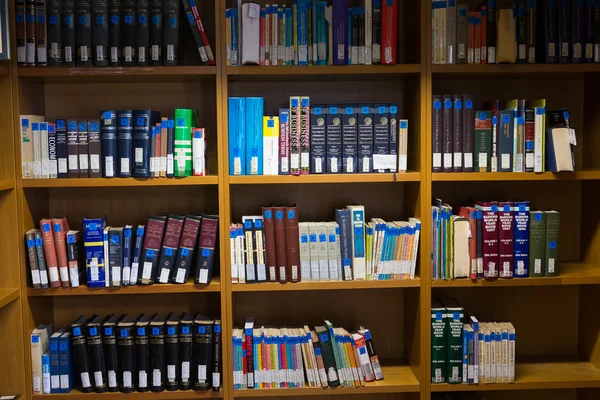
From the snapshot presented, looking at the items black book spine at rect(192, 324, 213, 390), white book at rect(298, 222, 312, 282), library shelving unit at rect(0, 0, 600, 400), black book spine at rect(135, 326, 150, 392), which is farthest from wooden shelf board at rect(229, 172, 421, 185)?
black book spine at rect(135, 326, 150, 392)

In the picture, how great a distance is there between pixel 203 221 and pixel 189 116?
454 millimetres

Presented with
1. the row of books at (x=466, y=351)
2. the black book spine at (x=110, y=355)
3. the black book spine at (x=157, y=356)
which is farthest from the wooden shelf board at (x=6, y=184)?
the row of books at (x=466, y=351)

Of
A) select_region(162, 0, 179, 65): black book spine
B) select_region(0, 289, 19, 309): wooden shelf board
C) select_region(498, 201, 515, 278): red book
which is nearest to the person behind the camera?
select_region(0, 289, 19, 309): wooden shelf board

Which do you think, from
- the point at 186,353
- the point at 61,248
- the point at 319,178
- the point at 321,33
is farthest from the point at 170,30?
the point at 186,353

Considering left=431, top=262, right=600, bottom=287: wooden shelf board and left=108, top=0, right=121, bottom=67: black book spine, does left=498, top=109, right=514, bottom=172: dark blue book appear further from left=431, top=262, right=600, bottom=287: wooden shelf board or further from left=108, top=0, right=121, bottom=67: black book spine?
left=108, top=0, right=121, bottom=67: black book spine

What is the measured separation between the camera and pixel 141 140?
2680mm

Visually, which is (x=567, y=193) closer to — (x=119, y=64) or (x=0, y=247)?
(x=119, y=64)

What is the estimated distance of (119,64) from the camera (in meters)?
2.68

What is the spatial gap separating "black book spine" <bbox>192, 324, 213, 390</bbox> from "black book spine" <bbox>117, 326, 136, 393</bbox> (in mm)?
274

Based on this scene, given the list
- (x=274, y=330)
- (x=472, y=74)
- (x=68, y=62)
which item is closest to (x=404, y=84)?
(x=472, y=74)

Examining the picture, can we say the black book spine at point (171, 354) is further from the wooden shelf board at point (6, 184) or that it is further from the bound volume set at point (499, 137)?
the bound volume set at point (499, 137)

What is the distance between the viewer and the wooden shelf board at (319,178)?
106 inches

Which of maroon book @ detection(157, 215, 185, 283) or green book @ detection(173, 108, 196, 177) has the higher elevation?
green book @ detection(173, 108, 196, 177)

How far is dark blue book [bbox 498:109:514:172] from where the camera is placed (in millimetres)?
2729
